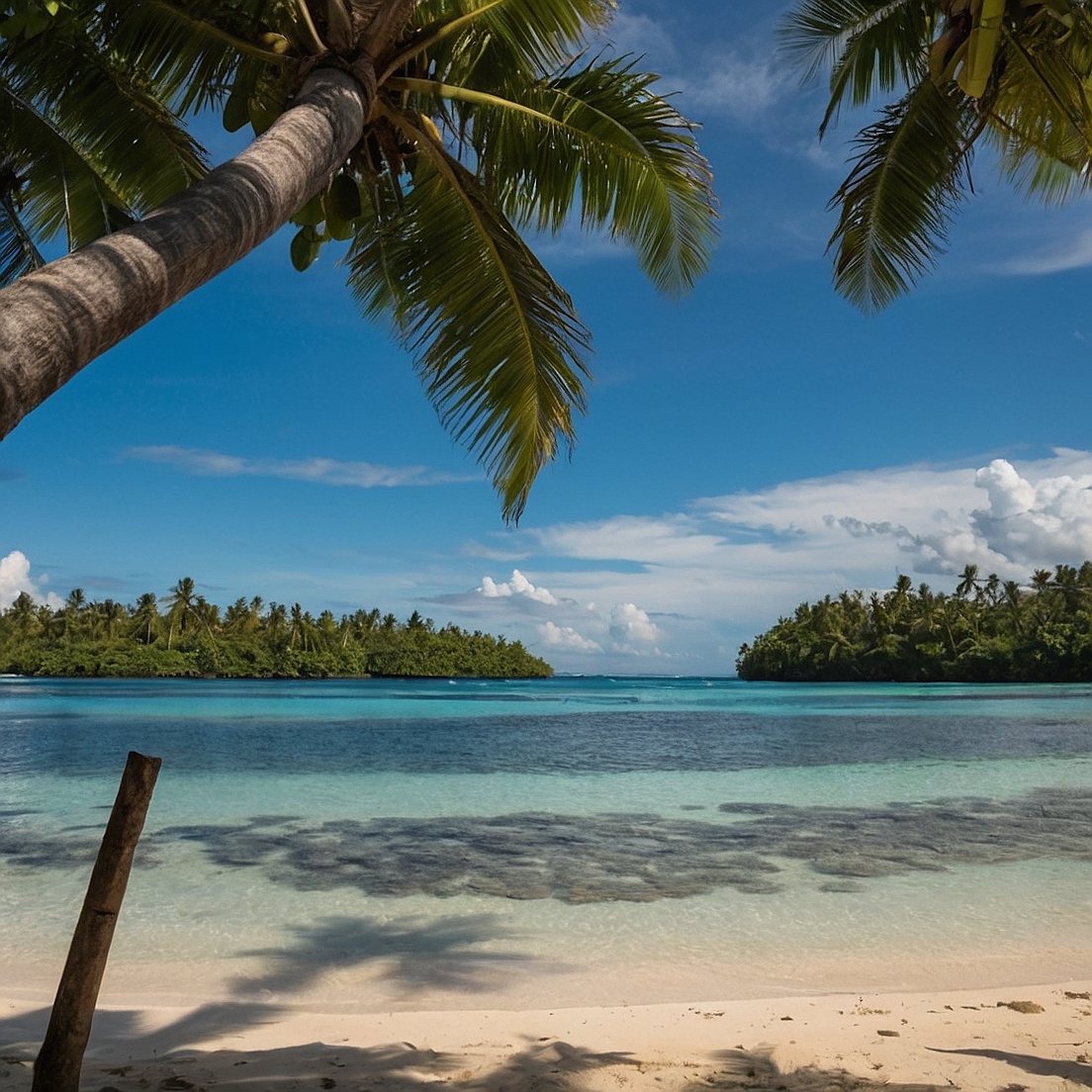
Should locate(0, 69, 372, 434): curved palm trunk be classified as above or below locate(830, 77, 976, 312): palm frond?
below

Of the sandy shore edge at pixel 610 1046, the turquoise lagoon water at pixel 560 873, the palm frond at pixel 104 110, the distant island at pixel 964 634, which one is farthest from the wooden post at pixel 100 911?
the distant island at pixel 964 634

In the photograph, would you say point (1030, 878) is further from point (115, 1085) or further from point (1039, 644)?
point (1039, 644)

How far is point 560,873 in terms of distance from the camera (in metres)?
8.59

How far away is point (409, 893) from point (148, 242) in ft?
22.2

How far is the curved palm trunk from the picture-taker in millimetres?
1880

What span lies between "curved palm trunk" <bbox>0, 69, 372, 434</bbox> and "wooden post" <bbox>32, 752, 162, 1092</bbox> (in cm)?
113

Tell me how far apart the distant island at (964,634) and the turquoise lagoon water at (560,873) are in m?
45.2

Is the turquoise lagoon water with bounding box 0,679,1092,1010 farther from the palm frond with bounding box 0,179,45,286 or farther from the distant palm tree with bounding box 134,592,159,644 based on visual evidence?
the distant palm tree with bounding box 134,592,159,644

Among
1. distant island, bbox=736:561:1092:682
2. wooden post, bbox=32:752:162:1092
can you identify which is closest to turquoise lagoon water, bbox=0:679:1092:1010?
wooden post, bbox=32:752:162:1092

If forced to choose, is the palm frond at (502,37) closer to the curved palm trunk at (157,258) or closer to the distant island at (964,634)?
the curved palm trunk at (157,258)

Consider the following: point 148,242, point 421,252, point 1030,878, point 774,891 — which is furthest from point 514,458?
point 1030,878

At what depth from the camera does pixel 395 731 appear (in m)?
26.2

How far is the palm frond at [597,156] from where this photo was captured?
17.2ft

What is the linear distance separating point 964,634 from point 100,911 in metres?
68.3
